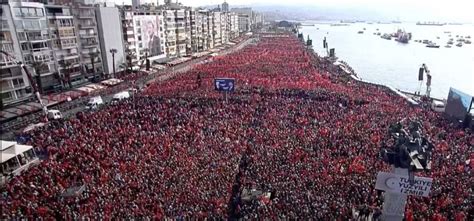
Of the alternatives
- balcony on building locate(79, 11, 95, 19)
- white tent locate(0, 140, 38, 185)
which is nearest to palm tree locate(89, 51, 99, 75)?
balcony on building locate(79, 11, 95, 19)

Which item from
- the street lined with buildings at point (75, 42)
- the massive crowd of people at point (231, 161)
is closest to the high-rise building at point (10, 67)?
the street lined with buildings at point (75, 42)

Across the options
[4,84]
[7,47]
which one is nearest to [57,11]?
[7,47]

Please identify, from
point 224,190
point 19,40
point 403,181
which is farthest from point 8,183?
point 19,40

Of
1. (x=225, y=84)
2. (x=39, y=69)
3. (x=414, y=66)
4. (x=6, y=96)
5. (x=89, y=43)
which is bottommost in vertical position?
(x=414, y=66)

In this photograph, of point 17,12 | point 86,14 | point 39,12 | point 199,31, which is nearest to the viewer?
point 17,12

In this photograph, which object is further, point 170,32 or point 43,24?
point 170,32

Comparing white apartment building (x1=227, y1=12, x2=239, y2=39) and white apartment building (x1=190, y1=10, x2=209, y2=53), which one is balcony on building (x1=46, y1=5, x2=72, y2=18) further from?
white apartment building (x1=227, y1=12, x2=239, y2=39)

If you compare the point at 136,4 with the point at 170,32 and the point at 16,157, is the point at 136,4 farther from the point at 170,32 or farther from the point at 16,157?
the point at 16,157
